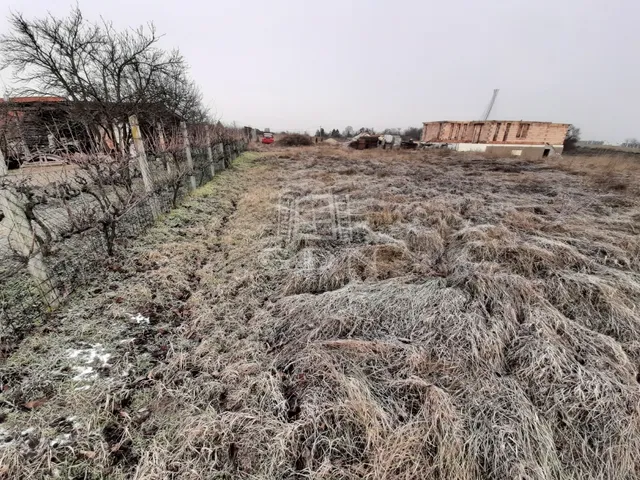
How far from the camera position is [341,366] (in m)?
1.80

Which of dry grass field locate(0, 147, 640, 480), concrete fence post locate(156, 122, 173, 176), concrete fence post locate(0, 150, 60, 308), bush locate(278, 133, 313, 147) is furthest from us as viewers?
bush locate(278, 133, 313, 147)

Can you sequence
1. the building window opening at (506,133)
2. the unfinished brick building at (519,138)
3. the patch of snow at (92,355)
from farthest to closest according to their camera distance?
the building window opening at (506,133)
the unfinished brick building at (519,138)
the patch of snow at (92,355)

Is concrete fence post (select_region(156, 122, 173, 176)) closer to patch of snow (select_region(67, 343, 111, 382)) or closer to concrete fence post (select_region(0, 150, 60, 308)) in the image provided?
concrete fence post (select_region(0, 150, 60, 308))

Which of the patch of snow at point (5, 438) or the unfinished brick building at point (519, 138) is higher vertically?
the unfinished brick building at point (519, 138)

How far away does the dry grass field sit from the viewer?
134 cm

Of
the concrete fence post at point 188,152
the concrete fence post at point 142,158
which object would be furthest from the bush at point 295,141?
the concrete fence post at point 142,158

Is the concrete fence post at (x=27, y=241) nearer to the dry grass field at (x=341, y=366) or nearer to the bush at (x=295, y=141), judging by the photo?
the dry grass field at (x=341, y=366)

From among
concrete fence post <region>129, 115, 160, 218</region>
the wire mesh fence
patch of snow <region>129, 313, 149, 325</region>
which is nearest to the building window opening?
the wire mesh fence

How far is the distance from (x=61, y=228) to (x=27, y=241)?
1.68ft

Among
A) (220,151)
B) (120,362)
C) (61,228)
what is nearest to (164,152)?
(61,228)

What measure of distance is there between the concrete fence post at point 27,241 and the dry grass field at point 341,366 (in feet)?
0.82

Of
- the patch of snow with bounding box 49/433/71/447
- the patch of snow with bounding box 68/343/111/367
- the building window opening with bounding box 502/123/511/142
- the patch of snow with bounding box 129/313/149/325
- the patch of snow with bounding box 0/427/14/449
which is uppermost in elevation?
the building window opening with bounding box 502/123/511/142

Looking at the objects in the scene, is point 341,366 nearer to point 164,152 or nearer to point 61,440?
point 61,440

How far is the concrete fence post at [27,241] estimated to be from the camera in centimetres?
205
